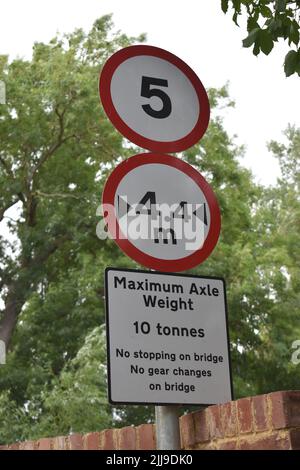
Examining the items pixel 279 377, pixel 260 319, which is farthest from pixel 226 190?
pixel 279 377

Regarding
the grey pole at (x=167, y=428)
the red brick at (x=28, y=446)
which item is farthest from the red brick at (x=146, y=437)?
the red brick at (x=28, y=446)

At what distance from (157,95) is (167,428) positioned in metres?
1.13

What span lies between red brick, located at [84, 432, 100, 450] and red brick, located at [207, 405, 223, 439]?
0.77m

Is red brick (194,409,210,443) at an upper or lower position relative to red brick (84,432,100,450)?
lower

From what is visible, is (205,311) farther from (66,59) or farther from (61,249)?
(61,249)

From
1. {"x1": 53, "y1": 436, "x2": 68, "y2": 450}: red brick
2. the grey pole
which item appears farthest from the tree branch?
the grey pole

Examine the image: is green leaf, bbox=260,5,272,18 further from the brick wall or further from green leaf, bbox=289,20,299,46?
the brick wall

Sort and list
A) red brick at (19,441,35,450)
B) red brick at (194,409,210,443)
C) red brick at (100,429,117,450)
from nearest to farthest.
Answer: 1. red brick at (194,409,210,443)
2. red brick at (100,429,117,450)
3. red brick at (19,441,35,450)

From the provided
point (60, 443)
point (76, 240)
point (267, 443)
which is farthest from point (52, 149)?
point (267, 443)

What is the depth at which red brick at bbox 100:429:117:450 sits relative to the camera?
353cm

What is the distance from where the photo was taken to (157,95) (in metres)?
2.96

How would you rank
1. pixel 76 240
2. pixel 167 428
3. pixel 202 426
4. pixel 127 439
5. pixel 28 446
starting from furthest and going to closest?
pixel 76 240, pixel 28 446, pixel 127 439, pixel 202 426, pixel 167 428

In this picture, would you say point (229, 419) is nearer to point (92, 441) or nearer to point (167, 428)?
point (167, 428)
